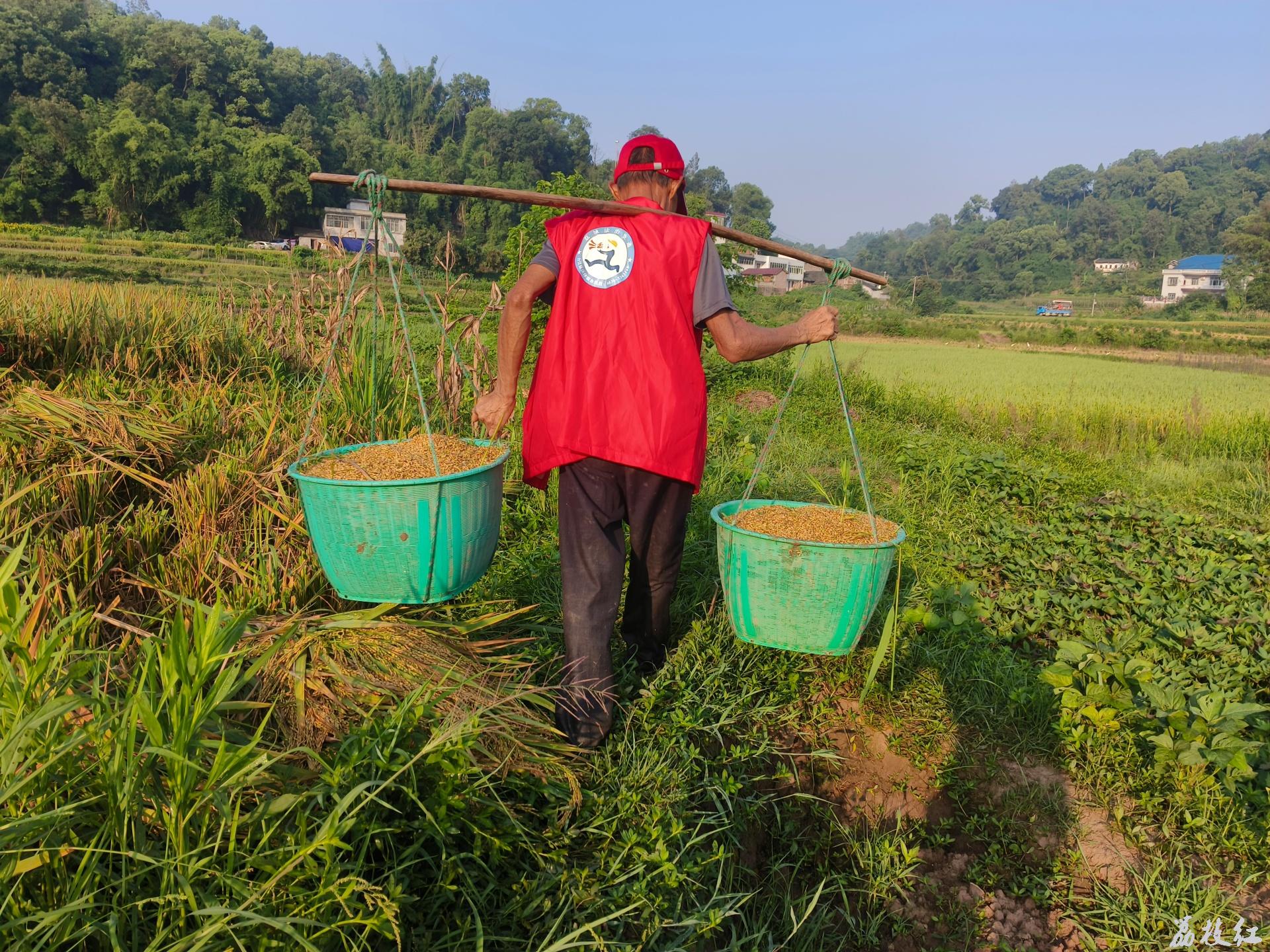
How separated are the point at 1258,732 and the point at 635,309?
2.60 meters

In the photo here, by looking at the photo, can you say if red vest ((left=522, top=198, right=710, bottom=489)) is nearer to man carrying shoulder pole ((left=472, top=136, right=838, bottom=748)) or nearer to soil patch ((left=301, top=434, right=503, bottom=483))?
man carrying shoulder pole ((left=472, top=136, right=838, bottom=748))

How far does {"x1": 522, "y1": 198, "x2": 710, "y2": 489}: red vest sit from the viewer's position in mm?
2146

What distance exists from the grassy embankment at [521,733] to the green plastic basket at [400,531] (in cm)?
11

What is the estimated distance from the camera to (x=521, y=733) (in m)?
1.98

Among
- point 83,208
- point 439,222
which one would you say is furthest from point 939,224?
point 83,208

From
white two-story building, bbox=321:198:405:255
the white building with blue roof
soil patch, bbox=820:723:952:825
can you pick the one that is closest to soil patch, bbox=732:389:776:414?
white two-story building, bbox=321:198:405:255

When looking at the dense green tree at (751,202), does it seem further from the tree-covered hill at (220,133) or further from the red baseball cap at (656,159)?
the red baseball cap at (656,159)

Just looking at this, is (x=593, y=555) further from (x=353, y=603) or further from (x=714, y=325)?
(x=353, y=603)

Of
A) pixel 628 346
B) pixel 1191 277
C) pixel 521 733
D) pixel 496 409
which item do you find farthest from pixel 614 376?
pixel 1191 277

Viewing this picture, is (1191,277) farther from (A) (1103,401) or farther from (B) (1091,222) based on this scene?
(A) (1103,401)

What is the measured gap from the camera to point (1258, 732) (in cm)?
278

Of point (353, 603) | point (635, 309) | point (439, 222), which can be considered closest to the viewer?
point (635, 309)

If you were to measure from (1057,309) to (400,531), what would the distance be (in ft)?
177

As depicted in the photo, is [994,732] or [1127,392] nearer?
[994,732]
